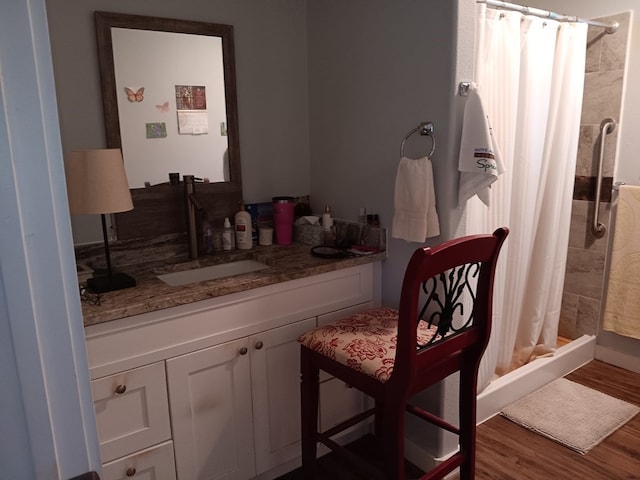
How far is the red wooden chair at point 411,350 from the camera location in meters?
1.44

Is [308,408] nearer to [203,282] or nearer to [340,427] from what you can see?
[340,427]

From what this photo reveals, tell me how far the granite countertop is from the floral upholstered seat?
0.79 ft

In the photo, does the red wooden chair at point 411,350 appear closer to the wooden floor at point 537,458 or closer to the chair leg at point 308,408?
the chair leg at point 308,408

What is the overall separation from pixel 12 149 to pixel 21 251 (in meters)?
0.12

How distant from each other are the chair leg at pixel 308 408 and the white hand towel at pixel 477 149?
2.91 ft

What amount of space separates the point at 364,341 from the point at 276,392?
47 cm

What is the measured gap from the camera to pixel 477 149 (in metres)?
1.79

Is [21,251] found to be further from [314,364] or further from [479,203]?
[479,203]

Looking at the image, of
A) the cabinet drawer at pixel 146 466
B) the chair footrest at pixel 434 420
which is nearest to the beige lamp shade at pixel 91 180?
Result: the cabinet drawer at pixel 146 466

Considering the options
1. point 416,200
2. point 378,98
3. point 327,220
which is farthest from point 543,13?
point 327,220

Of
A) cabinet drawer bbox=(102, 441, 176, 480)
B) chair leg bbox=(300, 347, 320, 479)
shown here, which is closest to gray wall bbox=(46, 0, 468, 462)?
chair leg bbox=(300, 347, 320, 479)

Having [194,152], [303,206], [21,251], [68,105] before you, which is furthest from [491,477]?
[68,105]

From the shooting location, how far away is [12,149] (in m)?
0.56

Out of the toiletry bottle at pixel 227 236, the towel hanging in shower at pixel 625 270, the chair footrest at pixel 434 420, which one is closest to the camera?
the chair footrest at pixel 434 420
